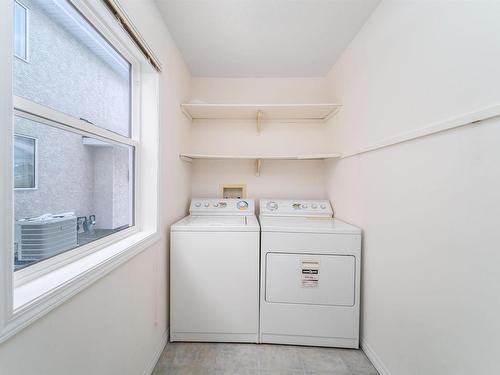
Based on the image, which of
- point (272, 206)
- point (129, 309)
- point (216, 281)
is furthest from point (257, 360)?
point (272, 206)

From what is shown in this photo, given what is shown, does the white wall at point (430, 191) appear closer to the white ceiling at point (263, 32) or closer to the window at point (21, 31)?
the white ceiling at point (263, 32)

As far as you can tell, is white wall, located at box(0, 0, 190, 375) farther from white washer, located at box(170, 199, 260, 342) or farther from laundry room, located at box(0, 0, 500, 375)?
white washer, located at box(170, 199, 260, 342)

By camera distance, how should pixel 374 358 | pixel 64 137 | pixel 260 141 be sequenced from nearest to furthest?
pixel 64 137 < pixel 374 358 < pixel 260 141

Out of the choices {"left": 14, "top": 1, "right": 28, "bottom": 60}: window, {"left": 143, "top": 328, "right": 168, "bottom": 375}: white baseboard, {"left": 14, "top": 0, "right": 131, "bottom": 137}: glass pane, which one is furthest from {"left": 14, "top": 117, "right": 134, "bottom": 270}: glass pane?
{"left": 143, "top": 328, "right": 168, "bottom": 375}: white baseboard

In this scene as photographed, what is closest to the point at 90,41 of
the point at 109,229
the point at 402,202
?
the point at 109,229

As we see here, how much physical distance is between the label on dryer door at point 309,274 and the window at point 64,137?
1.33 meters

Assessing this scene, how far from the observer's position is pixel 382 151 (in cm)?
139

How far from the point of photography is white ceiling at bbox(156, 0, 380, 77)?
1421 mm

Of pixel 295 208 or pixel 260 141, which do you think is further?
pixel 260 141

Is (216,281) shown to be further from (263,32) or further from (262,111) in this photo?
(263,32)

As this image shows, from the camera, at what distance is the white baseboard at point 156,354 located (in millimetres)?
1380

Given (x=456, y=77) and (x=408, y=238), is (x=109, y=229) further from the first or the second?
(x=456, y=77)

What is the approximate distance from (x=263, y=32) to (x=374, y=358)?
2551mm

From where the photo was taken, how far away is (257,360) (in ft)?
5.04
